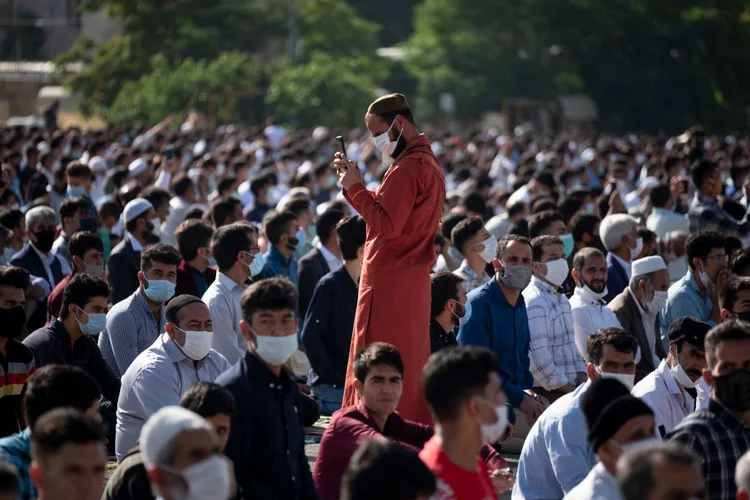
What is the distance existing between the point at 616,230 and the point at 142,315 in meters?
4.08

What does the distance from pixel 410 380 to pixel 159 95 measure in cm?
3700

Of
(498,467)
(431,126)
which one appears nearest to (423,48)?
(431,126)

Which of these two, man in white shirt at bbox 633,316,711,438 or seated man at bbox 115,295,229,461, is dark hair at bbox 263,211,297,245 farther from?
man in white shirt at bbox 633,316,711,438

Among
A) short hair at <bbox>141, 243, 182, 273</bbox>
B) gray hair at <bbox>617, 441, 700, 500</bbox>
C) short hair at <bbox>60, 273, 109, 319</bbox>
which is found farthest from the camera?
short hair at <bbox>141, 243, 182, 273</bbox>

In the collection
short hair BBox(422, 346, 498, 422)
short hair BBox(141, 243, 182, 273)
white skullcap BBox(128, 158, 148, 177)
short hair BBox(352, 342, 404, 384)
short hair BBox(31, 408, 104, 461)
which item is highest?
short hair BBox(422, 346, 498, 422)

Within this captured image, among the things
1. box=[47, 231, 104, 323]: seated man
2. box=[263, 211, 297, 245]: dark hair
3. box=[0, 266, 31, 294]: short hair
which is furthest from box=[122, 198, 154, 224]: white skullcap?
box=[0, 266, 31, 294]: short hair

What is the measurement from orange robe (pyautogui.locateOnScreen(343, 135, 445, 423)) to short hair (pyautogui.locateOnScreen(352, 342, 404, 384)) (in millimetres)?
904

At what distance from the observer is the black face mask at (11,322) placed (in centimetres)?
679

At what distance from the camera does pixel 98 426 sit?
425 cm

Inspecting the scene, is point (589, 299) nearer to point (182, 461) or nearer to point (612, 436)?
point (612, 436)

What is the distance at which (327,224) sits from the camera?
1052cm

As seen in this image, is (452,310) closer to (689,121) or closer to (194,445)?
(194,445)

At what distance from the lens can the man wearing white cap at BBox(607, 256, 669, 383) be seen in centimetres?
903

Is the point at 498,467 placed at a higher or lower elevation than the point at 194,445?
lower
